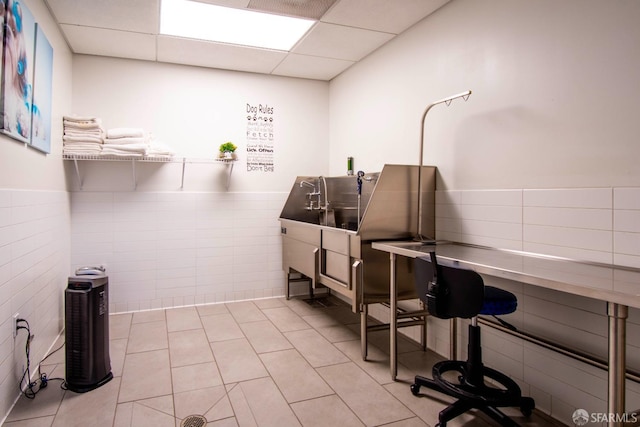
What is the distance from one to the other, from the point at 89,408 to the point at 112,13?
285cm

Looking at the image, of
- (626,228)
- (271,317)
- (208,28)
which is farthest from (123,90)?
(626,228)

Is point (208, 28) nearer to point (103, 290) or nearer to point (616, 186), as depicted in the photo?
point (103, 290)

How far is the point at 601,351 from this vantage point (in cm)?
197

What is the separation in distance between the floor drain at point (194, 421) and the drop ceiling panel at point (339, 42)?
3.02m

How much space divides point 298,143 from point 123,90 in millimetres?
1977

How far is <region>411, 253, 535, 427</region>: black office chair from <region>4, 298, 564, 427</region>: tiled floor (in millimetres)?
140

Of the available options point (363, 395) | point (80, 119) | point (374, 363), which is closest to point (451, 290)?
point (363, 395)

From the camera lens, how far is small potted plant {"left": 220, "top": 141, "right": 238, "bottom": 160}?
422cm

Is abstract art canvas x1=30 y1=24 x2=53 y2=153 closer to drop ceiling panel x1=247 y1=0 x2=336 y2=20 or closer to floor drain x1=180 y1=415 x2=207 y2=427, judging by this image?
drop ceiling panel x1=247 y1=0 x2=336 y2=20

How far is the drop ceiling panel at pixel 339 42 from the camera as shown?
3.45 m

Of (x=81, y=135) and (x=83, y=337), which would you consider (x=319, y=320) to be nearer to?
(x=83, y=337)

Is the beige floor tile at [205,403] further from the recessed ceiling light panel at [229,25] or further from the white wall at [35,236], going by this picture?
the recessed ceiling light panel at [229,25]

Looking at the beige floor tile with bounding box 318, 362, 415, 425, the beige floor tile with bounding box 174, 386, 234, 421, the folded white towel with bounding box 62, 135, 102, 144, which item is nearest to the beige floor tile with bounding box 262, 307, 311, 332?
the beige floor tile with bounding box 318, 362, 415, 425

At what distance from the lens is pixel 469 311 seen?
195 cm
